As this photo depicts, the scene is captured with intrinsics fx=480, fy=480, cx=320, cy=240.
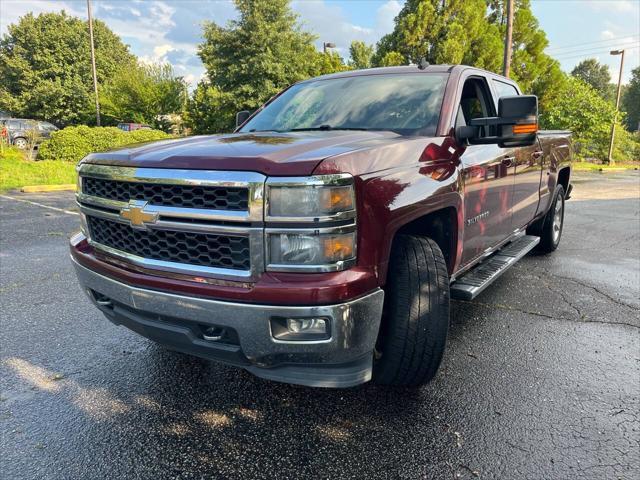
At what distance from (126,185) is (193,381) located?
125 cm

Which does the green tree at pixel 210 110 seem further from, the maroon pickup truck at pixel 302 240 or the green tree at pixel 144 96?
the maroon pickup truck at pixel 302 240

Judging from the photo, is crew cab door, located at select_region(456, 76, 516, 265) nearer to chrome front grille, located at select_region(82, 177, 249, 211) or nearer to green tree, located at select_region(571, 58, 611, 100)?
chrome front grille, located at select_region(82, 177, 249, 211)

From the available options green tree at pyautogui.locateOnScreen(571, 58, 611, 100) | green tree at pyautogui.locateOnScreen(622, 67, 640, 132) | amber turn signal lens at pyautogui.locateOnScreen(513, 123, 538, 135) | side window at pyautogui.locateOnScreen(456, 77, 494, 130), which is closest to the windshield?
side window at pyautogui.locateOnScreen(456, 77, 494, 130)

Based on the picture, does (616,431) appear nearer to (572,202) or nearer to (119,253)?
(119,253)

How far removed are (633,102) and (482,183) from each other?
70.1 meters

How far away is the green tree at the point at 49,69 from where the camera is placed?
3450 centimetres

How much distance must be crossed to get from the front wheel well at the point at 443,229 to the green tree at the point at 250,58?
21.3m

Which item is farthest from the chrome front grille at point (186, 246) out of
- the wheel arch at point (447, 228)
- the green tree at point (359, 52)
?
the green tree at point (359, 52)

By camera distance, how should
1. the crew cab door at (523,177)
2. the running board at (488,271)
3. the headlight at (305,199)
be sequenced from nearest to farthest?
the headlight at (305,199) → the running board at (488,271) → the crew cab door at (523,177)

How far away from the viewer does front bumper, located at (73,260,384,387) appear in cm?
197

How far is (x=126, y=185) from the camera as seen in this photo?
7.70ft

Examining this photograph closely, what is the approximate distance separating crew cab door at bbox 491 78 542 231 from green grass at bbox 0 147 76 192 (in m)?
11.6

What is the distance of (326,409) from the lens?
260 centimetres

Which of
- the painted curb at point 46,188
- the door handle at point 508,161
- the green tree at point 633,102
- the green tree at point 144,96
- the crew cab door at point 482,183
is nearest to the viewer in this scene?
the crew cab door at point 482,183
